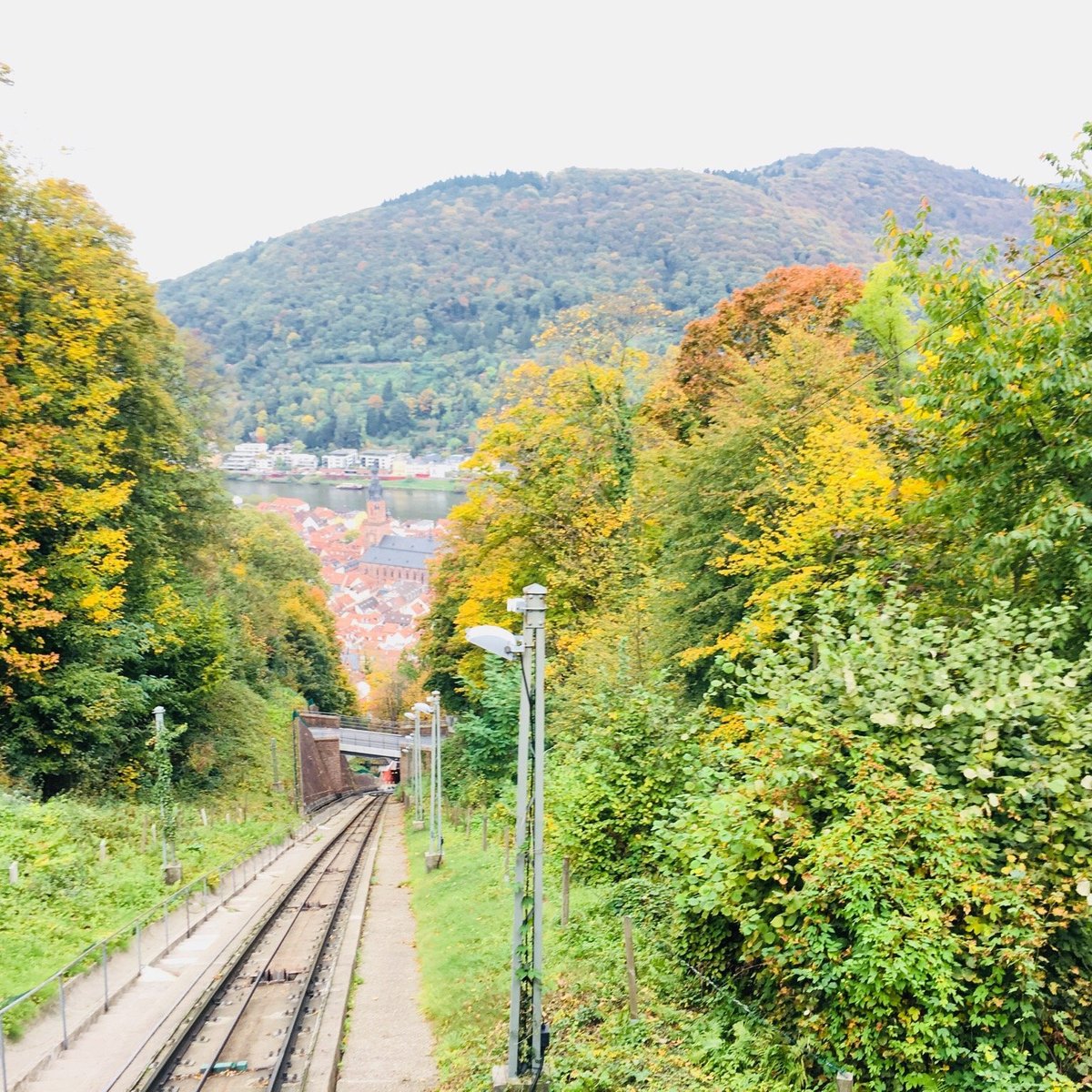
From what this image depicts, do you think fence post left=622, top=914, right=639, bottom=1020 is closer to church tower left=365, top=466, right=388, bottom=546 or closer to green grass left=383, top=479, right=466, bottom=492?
church tower left=365, top=466, right=388, bottom=546

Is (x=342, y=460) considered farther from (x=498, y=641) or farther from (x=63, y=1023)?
(x=498, y=641)

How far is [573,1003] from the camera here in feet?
35.0

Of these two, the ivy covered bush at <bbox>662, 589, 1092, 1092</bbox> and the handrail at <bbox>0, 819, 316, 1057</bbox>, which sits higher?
the ivy covered bush at <bbox>662, 589, 1092, 1092</bbox>

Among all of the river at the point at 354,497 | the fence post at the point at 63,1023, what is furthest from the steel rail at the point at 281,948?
the river at the point at 354,497

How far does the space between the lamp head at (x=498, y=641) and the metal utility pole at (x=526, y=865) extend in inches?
4.7

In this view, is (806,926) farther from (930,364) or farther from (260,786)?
(260,786)

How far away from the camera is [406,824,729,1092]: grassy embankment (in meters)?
8.64

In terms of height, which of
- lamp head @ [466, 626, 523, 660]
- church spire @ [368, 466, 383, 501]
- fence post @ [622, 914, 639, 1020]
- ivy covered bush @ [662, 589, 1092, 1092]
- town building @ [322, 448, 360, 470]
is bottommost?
fence post @ [622, 914, 639, 1020]

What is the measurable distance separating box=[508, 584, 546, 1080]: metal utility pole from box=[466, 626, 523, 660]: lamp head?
0.12m

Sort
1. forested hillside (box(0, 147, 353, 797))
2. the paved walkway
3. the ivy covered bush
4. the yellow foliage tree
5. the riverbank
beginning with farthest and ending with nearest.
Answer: the riverbank
forested hillside (box(0, 147, 353, 797))
the yellow foliage tree
the paved walkway
the ivy covered bush

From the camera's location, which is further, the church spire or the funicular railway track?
the church spire

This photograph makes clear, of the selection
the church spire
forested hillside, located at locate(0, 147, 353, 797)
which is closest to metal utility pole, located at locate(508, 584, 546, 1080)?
forested hillside, located at locate(0, 147, 353, 797)

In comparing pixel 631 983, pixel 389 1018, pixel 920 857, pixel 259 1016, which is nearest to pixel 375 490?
pixel 259 1016

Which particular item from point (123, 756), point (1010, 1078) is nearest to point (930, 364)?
point (1010, 1078)
